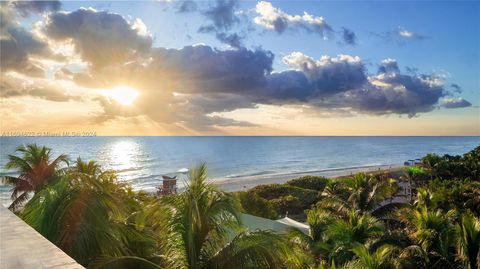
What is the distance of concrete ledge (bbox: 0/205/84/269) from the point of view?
96.2 inches

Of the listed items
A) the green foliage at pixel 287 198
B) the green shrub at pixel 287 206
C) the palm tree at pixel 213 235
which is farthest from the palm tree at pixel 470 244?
the green shrub at pixel 287 206

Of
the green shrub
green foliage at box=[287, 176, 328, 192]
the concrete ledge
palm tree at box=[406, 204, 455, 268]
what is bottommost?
the green shrub

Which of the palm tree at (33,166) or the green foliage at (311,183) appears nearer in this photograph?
the palm tree at (33,166)

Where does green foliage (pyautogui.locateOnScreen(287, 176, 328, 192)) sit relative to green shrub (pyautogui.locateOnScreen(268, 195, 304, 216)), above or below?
above

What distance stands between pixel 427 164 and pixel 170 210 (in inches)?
1491

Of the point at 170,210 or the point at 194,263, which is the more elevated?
the point at 170,210

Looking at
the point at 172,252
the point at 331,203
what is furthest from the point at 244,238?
the point at 331,203

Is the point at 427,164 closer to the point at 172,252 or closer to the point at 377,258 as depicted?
the point at 377,258

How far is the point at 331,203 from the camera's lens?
21.3 meters

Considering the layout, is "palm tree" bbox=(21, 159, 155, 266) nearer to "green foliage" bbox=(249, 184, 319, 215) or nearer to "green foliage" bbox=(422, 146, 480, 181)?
"green foliage" bbox=(249, 184, 319, 215)

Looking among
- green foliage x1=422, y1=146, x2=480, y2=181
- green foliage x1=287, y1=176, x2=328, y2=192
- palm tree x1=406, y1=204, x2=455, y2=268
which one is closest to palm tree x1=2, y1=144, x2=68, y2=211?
palm tree x1=406, y1=204, x2=455, y2=268

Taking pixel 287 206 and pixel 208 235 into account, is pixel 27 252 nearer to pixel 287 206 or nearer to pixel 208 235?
→ pixel 208 235

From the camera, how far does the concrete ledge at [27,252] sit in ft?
8.02

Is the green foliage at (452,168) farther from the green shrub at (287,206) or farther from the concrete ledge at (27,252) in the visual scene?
the concrete ledge at (27,252)
